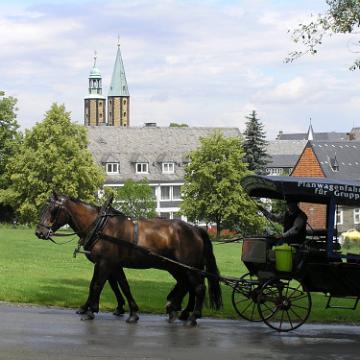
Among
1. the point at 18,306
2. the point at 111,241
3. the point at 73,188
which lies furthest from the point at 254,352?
the point at 73,188

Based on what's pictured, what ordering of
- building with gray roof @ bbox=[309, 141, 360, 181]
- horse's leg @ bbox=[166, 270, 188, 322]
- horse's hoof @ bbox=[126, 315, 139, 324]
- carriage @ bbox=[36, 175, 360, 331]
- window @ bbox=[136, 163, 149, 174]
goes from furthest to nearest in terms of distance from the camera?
window @ bbox=[136, 163, 149, 174]
building with gray roof @ bbox=[309, 141, 360, 181]
horse's leg @ bbox=[166, 270, 188, 322]
horse's hoof @ bbox=[126, 315, 139, 324]
carriage @ bbox=[36, 175, 360, 331]

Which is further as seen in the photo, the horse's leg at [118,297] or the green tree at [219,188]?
the green tree at [219,188]

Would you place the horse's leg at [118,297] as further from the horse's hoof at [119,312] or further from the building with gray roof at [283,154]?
the building with gray roof at [283,154]

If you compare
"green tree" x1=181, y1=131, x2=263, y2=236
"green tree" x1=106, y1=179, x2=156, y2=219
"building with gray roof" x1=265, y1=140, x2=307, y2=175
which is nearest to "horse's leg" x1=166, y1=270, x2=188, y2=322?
"green tree" x1=181, y1=131, x2=263, y2=236

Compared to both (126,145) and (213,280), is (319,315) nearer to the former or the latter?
(213,280)

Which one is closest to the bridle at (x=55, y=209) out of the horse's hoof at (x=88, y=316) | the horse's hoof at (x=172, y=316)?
the horse's hoof at (x=88, y=316)

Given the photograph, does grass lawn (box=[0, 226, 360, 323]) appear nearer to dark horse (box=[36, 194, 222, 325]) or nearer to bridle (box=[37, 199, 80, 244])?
dark horse (box=[36, 194, 222, 325])

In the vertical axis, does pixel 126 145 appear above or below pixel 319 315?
above

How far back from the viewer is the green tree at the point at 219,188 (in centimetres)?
7950

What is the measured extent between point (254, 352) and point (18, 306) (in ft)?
19.3

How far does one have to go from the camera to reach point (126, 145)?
364ft

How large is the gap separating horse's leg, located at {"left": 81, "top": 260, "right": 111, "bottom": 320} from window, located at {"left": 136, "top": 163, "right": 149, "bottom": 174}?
314 feet

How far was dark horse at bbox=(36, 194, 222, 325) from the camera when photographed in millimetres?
14180

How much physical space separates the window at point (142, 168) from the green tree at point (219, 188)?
27.7 m
